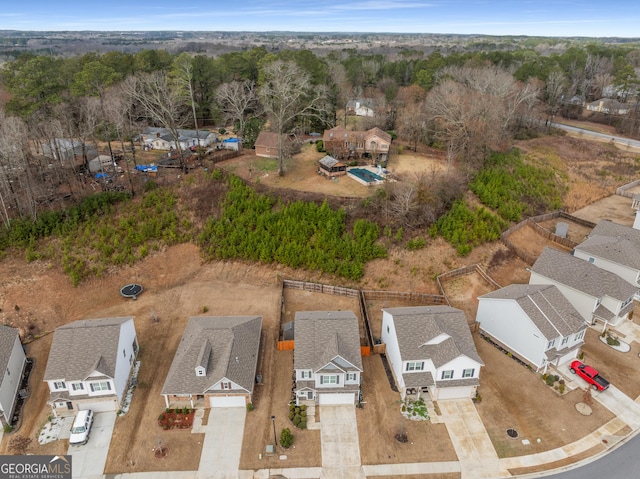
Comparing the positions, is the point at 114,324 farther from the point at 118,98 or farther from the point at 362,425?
the point at 118,98

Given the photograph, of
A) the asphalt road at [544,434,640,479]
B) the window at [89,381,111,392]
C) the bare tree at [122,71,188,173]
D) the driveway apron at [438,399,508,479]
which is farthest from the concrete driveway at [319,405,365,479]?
the bare tree at [122,71,188,173]

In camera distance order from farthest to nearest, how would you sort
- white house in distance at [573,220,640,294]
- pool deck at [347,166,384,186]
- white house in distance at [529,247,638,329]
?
pool deck at [347,166,384,186] < white house in distance at [573,220,640,294] < white house in distance at [529,247,638,329]

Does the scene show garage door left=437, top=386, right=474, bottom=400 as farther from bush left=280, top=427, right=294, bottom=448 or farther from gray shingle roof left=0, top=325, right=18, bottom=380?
gray shingle roof left=0, top=325, right=18, bottom=380

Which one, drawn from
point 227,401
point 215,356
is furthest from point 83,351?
point 227,401

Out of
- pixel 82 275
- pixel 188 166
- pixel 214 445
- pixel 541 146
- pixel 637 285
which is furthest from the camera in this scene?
pixel 541 146

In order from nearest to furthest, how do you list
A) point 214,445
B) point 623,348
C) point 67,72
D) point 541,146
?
point 214,445 → point 623,348 → point 67,72 → point 541,146

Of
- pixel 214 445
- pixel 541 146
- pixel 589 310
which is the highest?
pixel 541 146

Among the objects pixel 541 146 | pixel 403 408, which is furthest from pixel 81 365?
pixel 541 146
